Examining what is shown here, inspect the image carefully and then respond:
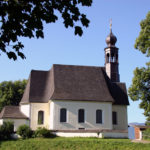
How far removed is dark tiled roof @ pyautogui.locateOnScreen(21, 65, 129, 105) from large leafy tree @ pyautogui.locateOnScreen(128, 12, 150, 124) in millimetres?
7092

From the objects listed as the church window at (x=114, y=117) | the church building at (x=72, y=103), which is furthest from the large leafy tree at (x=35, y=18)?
the church window at (x=114, y=117)

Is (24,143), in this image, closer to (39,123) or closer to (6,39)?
(39,123)

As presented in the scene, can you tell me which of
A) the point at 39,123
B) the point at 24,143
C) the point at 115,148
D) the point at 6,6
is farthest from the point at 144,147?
the point at 6,6

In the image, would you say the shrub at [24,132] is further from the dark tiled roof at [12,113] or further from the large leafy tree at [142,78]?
the large leafy tree at [142,78]

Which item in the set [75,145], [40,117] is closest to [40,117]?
[40,117]

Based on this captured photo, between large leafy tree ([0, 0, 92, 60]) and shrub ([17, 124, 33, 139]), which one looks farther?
shrub ([17, 124, 33, 139])

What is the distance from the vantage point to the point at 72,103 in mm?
32500

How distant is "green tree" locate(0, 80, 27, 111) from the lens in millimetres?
47500

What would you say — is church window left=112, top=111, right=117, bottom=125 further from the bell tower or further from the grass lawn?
the grass lawn

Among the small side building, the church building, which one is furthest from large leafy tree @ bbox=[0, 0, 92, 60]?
the small side building

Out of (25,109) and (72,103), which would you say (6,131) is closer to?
(25,109)

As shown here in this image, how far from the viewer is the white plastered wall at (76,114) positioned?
31.7 meters

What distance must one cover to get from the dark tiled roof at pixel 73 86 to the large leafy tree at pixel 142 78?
709 centimetres

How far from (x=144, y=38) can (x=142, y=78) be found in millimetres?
3760
